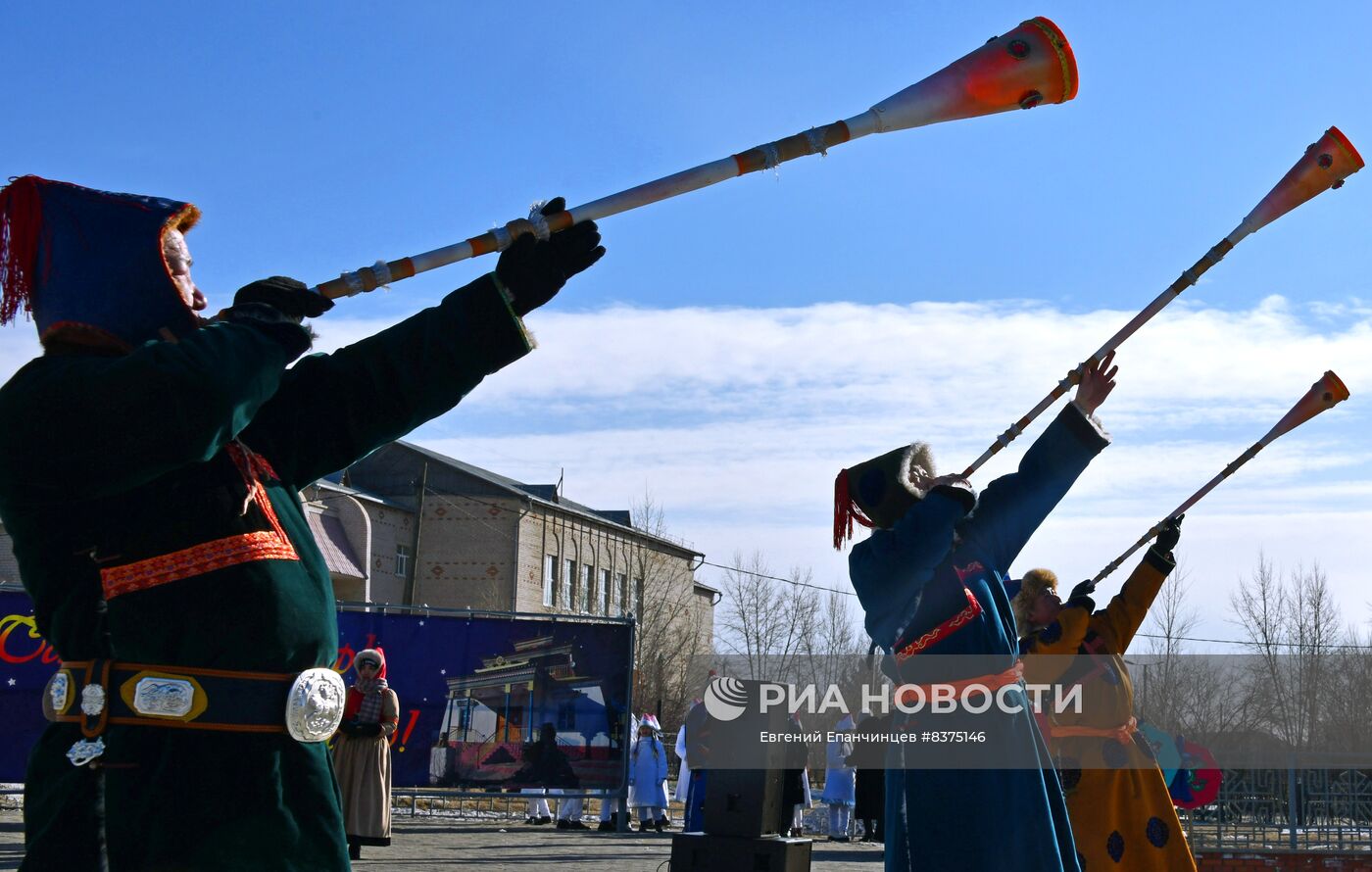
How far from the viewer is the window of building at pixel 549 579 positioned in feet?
160

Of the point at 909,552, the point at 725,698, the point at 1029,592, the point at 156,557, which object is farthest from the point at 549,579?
the point at 156,557

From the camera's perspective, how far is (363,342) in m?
3.23

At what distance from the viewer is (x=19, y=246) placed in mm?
2912

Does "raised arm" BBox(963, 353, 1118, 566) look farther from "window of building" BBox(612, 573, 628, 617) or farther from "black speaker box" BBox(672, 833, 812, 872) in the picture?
"window of building" BBox(612, 573, 628, 617)

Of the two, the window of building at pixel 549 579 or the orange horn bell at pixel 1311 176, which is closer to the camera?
the orange horn bell at pixel 1311 176

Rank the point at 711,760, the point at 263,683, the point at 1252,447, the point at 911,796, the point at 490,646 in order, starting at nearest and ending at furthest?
1. the point at 263,683
2. the point at 911,796
3. the point at 1252,447
4. the point at 711,760
5. the point at 490,646

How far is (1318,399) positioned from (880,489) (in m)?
3.70

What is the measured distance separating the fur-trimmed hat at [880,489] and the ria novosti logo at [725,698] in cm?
462

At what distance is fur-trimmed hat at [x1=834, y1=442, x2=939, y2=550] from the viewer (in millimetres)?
5180

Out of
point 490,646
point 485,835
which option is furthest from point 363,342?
point 485,835

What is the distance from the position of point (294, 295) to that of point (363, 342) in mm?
324

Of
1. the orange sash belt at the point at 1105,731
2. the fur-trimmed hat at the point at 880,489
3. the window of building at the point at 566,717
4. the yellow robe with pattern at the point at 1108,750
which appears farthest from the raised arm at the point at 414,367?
the window of building at the point at 566,717

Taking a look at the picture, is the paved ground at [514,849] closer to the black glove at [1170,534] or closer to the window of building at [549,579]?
the black glove at [1170,534]

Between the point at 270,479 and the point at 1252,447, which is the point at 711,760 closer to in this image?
the point at 1252,447
